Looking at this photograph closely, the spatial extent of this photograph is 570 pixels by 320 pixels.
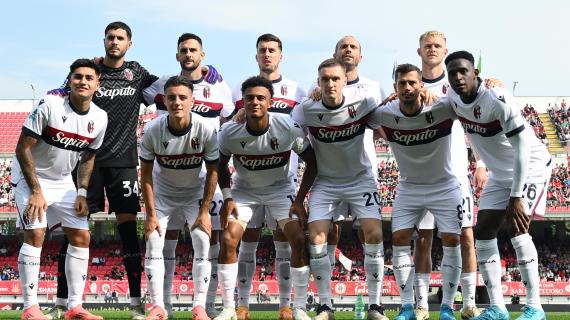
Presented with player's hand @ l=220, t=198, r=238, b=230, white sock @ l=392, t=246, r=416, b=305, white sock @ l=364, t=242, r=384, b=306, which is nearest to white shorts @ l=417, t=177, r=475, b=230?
white sock @ l=392, t=246, r=416, b=305

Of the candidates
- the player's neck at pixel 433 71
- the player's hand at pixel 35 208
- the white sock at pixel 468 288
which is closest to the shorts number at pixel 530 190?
the white sock at pixel 468 288

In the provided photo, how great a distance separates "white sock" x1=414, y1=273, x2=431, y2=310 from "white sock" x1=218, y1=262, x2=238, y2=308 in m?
2.23

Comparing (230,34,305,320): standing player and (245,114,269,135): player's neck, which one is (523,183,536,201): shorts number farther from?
(245,114,269,135): player's neck

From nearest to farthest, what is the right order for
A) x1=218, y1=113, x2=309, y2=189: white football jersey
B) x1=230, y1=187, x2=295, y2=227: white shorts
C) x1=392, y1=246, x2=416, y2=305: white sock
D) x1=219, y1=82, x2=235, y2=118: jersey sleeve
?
x1=392, y1=246, x2=416, y2=305: white sock → x1=218, y1=113, x2=309, y2=189: white football jersey → x1=230, y1=187, x2=295, y2=227: white shorts → x1=219, y1=82, x2=235, y2=118: jersey sleeve

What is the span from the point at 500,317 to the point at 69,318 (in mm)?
4784

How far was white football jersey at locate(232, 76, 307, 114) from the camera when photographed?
9719mm

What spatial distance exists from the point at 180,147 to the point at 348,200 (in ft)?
6.90

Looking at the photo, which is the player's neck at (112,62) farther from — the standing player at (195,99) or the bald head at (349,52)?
the bald head at (349,52)

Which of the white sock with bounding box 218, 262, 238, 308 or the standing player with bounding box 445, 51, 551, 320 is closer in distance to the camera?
the standing player with bounding box 445, 51, 551, 320

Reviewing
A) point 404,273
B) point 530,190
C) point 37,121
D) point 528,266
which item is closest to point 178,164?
point 37,121

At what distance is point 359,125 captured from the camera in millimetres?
8461

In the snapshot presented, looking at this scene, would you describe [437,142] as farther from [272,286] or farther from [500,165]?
[272,286]

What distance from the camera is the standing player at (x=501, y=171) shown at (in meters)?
7.42

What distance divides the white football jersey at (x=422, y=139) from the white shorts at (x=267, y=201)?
1424 mm
